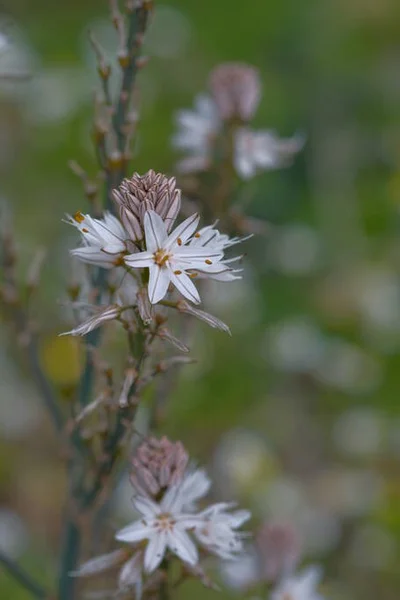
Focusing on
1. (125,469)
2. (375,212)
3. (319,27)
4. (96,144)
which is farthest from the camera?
(319,27)

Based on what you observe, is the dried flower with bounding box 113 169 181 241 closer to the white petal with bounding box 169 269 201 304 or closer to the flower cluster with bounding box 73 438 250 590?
the white petal with bounding box 169 269 201 304

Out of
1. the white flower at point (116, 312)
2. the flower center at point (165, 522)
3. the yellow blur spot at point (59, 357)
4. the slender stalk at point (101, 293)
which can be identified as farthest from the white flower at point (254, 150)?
the yellow blur spot at point (59, 357)

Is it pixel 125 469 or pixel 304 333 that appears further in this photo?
pixel 304 333

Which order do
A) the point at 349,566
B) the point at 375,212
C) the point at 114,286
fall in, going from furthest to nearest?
1. the point at 375,212
2. the point at 349,566
3. the point at 114,286

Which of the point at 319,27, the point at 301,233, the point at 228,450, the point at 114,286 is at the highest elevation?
the point at 319,27

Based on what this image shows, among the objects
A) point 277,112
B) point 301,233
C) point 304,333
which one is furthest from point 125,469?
point 277,112

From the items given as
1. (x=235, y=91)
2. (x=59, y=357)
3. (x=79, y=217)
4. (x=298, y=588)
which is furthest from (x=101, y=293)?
(x=59, y=357)

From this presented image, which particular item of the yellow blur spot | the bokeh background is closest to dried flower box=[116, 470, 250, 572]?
the bokeh background

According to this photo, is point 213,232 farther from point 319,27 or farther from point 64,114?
point 319,27
